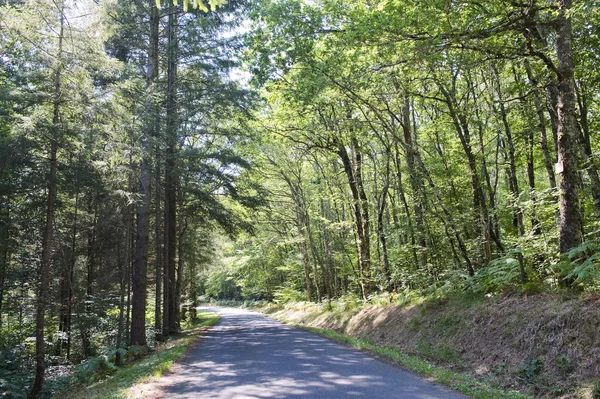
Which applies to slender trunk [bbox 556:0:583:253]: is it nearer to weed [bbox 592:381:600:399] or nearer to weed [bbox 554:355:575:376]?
weed [bbox 554:355:575:376]

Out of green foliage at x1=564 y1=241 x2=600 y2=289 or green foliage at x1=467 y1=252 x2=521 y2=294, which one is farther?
green foliage at x1=467 y1=252 x2=521 y2=294

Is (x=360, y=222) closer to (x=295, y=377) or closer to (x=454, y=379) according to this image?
(x=295, y=377)

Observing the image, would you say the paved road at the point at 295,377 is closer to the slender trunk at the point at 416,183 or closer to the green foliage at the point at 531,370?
the green foliage at the point at 531,370

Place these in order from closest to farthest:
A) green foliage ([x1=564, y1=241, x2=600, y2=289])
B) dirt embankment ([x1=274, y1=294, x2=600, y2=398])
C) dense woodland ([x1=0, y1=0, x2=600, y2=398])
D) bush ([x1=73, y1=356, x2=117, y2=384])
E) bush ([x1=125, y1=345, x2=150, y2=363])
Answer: dirt embankment ([x1=274, y1=294, x2=600, y2=398])
green foliage ([x1=564, y1=241, x2=600, y2=289])
dense woodland ([x1=0, y1=0, x2=600, y2=398])
bush ([x1=73, y1=356, x2=117, y2=384])
bush ([x1=125, y1=345, x2=150, y2=363])

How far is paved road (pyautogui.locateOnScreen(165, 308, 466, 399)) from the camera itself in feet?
18.8

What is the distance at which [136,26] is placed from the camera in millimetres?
14352

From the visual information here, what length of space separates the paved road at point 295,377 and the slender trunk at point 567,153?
375 centimetres

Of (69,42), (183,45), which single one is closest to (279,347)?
(69,42)

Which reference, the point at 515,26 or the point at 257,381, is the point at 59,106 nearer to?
the point at 257,381

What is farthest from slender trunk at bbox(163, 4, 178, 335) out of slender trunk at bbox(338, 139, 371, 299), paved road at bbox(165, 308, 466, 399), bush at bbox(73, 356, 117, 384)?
slender trunk at bbox(338, 139, 371, 299)

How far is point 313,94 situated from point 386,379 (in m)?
7.73

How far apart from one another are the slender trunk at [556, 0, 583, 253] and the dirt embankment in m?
1.20

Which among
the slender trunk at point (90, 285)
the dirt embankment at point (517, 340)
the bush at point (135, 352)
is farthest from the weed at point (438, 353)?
the slender trunk at point (90, 285)

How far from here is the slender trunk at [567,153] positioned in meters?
7.15
